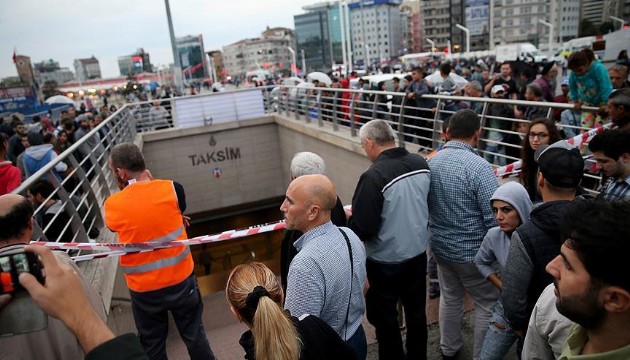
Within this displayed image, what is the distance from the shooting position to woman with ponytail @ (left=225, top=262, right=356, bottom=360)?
1600 mm

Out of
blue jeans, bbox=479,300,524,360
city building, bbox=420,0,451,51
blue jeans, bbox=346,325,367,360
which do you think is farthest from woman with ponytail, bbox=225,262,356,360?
city building, bbox=420,0,451,51

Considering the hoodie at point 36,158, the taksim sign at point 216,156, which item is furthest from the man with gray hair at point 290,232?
the taksim sign at point 216,156

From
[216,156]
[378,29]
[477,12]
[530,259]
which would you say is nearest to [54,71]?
[378,29]

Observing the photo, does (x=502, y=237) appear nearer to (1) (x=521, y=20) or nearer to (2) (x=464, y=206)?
(2) (x=464, y=206)

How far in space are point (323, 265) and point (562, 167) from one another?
1.43m

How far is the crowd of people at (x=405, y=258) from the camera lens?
131cm

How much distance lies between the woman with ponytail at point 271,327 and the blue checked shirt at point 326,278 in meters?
0.29

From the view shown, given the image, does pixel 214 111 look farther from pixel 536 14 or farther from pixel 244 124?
pixel 536 14

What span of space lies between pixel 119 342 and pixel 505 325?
2404 millimetres

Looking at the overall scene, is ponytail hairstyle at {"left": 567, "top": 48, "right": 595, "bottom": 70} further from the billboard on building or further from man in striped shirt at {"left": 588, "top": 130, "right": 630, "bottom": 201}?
the billboard on building

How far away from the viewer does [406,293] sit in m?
3.38

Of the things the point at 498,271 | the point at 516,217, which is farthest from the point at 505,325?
the point at 516,217

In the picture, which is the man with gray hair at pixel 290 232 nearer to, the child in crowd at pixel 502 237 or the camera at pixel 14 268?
the child in crowd at pixel 502 237

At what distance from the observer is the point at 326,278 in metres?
2.21
